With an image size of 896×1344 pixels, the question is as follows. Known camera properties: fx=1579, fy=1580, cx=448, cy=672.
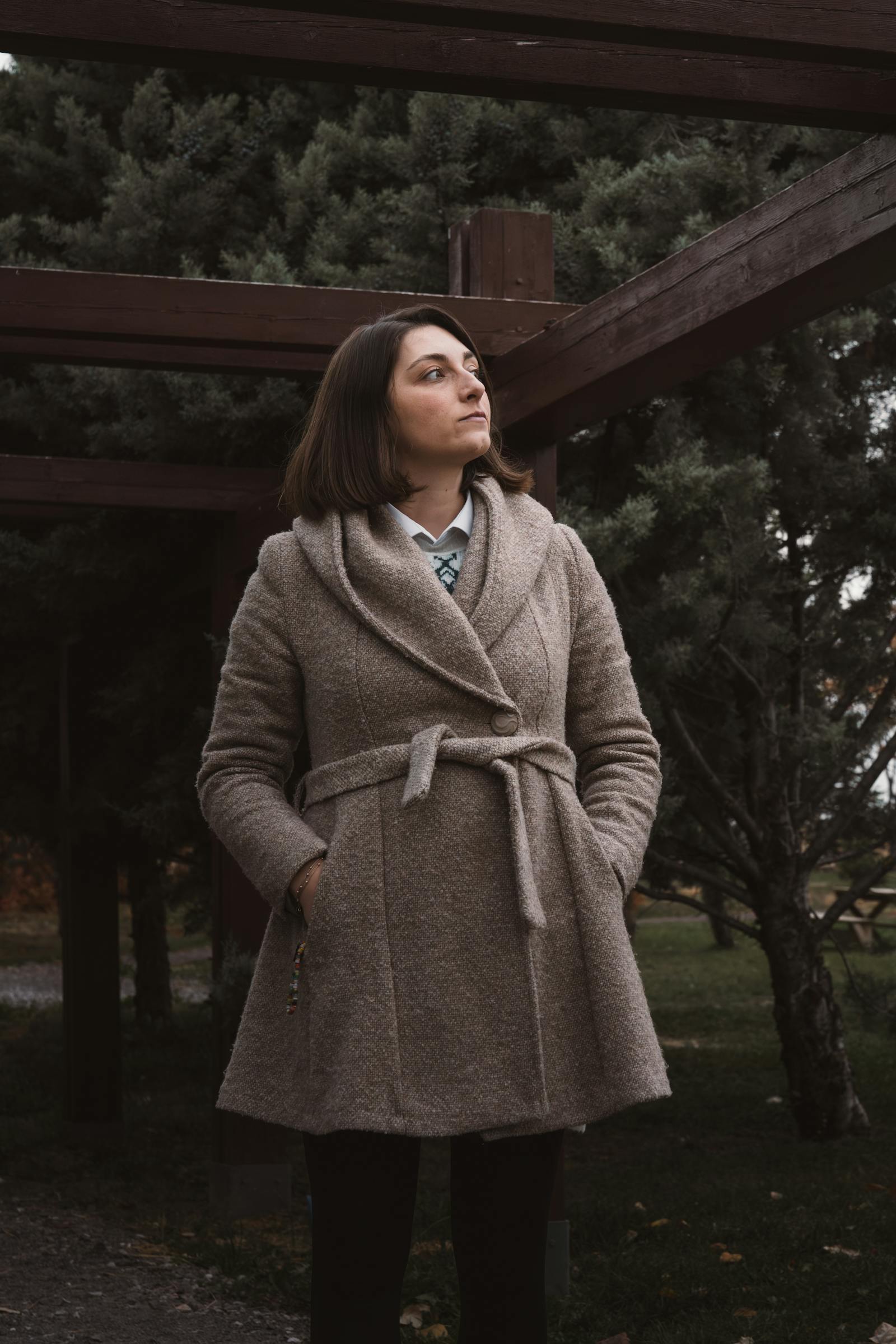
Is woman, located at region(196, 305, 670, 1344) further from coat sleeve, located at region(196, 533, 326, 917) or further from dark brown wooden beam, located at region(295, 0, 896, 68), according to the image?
dark brown wooden beam, located at region(295, 0, 896, 68)

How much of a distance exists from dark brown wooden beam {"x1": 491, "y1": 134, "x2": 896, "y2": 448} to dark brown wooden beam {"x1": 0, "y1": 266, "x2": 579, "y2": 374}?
154 millimetres

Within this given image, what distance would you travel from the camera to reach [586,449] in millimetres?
5957

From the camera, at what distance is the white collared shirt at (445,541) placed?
2365mm

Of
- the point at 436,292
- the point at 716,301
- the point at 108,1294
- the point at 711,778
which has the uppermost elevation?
the point at 436,292

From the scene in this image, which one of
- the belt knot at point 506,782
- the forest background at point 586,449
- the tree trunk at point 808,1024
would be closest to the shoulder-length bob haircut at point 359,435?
the belt knot at point 506,782

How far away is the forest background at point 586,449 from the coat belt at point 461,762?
2.90 m

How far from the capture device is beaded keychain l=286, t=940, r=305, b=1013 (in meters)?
2.18

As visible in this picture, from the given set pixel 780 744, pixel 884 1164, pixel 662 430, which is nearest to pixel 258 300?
pixel 662 430

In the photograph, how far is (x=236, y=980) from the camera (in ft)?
18.4

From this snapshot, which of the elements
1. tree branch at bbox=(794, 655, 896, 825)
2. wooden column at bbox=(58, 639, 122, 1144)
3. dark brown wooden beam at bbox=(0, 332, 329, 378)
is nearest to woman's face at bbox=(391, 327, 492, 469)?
dark brown wooden beam at bbox=(0, 332, 329, 378)

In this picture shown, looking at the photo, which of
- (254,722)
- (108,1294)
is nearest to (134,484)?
(108,1294)

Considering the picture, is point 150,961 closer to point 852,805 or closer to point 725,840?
point 725,840

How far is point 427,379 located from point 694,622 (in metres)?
3.35

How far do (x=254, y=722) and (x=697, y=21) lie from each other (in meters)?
1.25
